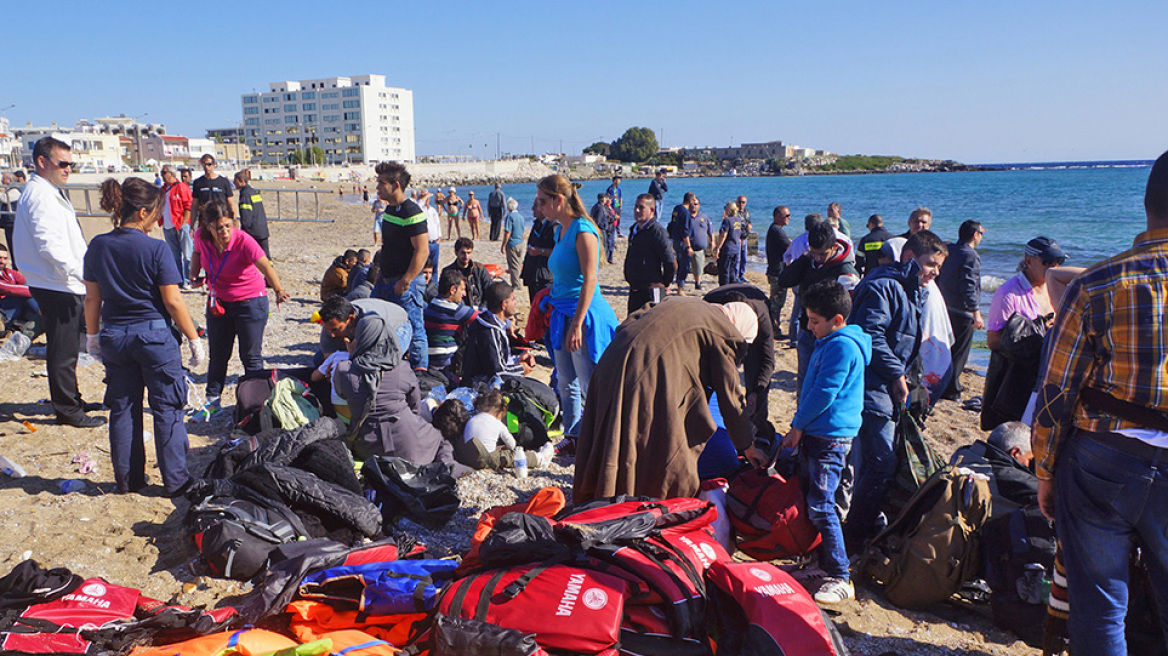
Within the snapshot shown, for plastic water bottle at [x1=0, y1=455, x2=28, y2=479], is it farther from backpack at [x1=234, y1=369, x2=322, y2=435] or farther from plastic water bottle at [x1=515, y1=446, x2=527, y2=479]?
plastic water bottle at [x1=515, y1=446, x2=527, y2=479]

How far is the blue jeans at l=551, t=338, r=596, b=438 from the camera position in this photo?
15.9ft

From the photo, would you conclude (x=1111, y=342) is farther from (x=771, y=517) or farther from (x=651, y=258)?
(x=651, y=258)

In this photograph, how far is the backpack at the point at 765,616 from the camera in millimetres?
2609

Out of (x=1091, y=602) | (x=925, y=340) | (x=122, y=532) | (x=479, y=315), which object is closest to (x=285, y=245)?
(x=479, y=315)

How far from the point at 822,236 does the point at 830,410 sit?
2.45m

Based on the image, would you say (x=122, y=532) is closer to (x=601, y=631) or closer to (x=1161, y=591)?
(x=601, y=631)

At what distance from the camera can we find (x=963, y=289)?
7191mm

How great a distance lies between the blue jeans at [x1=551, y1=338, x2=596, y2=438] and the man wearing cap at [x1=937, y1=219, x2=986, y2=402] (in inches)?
159

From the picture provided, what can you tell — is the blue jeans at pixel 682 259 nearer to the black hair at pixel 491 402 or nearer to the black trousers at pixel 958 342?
the black trousers at pixel 958 342

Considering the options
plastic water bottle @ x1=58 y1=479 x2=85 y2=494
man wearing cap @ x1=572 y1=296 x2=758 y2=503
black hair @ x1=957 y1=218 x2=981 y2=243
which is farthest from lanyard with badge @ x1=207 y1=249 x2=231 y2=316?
black hair @ x1=957 y1=218 x2=981 y2=243

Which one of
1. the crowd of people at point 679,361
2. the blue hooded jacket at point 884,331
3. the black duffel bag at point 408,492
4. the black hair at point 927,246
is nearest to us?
the crowd of people at point 679,361

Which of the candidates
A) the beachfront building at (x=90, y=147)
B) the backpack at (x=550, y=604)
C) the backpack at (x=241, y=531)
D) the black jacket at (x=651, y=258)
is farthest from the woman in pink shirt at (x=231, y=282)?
the beachfront building at (x=90, y=147)

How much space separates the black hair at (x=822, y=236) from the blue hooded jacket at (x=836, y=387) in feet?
7.07

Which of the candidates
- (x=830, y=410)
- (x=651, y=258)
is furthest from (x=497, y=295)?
(x=830, y=410)
